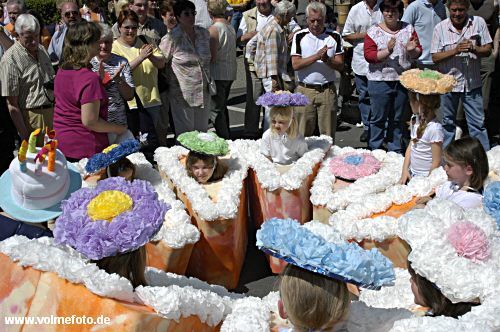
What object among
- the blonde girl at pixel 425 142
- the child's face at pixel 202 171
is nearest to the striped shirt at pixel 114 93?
the child's face at pixel 202 171

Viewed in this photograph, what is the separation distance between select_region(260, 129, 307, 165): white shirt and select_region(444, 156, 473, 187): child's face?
5.16 feet

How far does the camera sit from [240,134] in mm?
8203

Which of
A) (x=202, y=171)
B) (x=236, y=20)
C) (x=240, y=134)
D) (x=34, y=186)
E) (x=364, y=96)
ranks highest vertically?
(x=34, y=186)

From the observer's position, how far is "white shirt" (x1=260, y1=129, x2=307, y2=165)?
17.1ft

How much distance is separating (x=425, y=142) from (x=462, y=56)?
6.91 feet

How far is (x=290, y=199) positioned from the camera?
15.9 feet

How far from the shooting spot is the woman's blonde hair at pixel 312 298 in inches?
85.8

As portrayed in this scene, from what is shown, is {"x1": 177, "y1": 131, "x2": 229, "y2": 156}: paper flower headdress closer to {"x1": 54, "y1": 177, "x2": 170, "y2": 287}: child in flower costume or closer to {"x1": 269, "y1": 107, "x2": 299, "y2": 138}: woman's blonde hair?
{"x1": 269, "y1": 107, "x2": 299, "y2": 138}: woman's blonde hair

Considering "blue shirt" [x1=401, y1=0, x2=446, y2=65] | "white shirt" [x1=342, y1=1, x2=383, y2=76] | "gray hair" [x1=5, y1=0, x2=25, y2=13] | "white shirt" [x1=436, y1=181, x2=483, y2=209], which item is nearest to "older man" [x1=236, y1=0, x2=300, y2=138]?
"white shirt" [x1=342, y1=1, x2=383, y2=76]

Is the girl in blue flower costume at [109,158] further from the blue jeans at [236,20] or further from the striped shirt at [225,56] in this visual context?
the blue jeans at [236,20]

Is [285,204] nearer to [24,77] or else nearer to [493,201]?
[493,201]

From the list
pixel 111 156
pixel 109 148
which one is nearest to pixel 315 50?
pixel 109 148

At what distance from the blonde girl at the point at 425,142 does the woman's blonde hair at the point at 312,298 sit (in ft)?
9.18

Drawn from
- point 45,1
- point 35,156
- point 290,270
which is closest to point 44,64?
point 35,156
